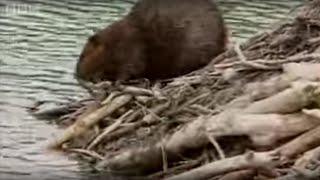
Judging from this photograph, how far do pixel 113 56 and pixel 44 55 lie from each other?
98.4 inches

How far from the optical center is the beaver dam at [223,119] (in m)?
8.10

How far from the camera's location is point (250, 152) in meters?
7.90

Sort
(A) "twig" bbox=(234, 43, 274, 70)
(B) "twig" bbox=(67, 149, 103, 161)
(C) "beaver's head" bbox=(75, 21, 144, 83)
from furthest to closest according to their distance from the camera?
(C) "beaver's head" bbox=(75, 21, 144, 83), (B) "twig" bbox=(67, 149, 103, 161), (A) "twig" bbox=(234, 43, 274, 70)

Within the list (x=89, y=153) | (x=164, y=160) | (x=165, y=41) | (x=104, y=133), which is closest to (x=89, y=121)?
(x=104, y=133)

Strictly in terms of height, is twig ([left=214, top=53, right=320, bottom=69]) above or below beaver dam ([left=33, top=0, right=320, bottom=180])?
above

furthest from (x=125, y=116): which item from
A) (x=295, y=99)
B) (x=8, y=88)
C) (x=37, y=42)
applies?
(x=37, y=42)

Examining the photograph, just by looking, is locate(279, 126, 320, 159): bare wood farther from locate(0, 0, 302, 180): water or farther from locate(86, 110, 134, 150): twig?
locate(86, 110, 134, 150): twig

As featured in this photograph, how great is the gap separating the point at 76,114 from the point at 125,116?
958 millimetres

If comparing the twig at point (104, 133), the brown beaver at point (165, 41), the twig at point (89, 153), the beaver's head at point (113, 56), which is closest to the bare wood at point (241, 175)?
the twig at point (89, 153)

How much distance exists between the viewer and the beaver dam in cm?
810

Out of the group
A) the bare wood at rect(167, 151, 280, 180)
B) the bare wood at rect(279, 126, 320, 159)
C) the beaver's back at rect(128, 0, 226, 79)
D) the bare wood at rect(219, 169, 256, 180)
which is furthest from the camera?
the beaver's back at rect(128, 0, 226, 79)

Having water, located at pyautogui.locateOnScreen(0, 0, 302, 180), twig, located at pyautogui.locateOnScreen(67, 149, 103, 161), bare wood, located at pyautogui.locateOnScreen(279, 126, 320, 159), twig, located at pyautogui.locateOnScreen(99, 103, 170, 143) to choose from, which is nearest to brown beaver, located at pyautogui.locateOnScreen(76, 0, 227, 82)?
water, located at pyautogui.locateOnScreen(0, 0, 302, 180)

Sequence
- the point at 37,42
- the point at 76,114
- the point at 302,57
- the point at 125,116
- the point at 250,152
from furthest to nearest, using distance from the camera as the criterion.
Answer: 1. the point at 37,42
2. the point at 76,114
3. the point at 125,116
4. the point at 302,57
5. the point at 250,152

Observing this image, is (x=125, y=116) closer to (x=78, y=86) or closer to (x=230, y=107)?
(x=230, y=107)
